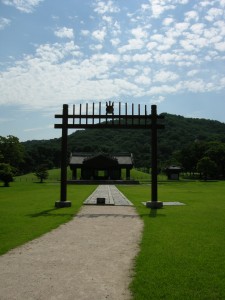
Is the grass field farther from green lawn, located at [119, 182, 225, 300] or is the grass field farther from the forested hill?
the forested hill

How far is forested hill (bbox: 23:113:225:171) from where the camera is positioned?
112812mm

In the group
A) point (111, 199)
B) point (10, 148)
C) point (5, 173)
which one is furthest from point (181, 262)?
point (10, 148)

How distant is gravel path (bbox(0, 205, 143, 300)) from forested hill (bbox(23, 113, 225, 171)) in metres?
93.1

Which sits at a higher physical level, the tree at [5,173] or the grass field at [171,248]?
the tree at [5,173]

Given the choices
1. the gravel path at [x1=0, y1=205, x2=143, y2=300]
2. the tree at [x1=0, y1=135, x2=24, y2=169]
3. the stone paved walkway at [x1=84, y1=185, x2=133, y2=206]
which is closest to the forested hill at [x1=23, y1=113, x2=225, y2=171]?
the tree at [x1=0, y1=135, x2=24, y2=169]

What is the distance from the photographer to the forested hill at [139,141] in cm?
11281

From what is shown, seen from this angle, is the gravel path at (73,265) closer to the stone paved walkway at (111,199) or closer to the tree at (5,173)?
the stone paved walkway at (111,199)

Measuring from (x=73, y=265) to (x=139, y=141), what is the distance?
124 m

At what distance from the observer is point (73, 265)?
7148 millimetres

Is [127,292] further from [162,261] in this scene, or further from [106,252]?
[106,252]

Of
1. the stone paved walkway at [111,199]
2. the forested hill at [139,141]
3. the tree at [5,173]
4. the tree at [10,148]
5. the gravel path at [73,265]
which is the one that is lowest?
the gravel path at [73,265]

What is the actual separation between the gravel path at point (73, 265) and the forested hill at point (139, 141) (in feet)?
305

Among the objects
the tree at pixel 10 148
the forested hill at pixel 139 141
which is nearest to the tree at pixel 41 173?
the tree at pixel 10 148

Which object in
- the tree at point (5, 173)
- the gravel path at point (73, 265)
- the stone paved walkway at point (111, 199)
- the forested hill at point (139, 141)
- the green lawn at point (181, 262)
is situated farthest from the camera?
the forested hill at point (139, 141)
